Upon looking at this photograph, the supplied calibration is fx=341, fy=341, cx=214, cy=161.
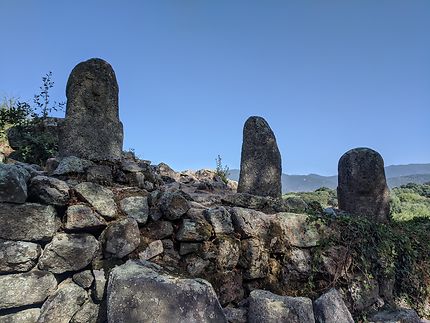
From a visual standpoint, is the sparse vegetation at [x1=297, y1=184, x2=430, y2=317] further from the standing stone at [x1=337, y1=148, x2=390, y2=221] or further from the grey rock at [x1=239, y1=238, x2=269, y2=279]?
the standing stone at [x1=337, y1=148, x2=390, y2=221]

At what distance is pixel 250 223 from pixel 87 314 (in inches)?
118

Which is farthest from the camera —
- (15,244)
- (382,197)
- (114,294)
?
(382,197)

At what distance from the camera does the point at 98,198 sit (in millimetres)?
5199

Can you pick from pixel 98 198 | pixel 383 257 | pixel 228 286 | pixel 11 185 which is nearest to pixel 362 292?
pixel 383 257

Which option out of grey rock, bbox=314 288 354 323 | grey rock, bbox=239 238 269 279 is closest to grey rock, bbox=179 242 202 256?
grey rock, bbox=239 238 269 279

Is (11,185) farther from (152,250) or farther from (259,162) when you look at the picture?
(259,162)

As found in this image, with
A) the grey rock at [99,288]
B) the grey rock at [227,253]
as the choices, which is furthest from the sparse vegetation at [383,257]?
the grey rock at [99,288]

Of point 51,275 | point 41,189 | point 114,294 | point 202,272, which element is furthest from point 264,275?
point 41,189

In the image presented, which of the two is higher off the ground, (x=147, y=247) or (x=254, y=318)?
(x=147, y=247)

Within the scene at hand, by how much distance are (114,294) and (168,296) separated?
25.0 inches

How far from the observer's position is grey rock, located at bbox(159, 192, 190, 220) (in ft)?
→ 18.1

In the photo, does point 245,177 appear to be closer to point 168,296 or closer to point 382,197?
point 382,197

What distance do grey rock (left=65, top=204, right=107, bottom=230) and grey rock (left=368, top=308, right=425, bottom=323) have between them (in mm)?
5241

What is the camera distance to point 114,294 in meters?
4.02
